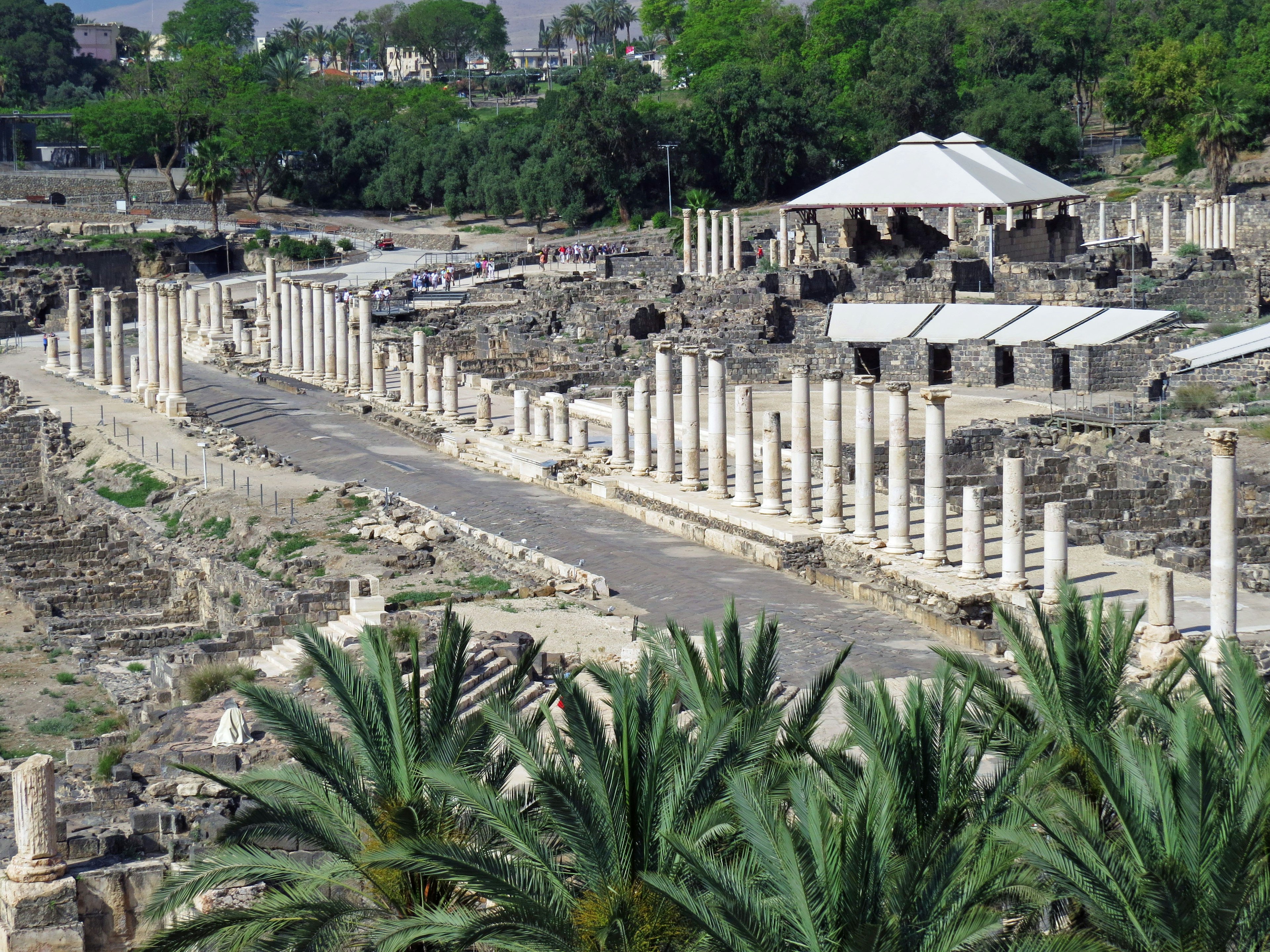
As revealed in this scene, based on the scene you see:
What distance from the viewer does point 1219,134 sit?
75.8m

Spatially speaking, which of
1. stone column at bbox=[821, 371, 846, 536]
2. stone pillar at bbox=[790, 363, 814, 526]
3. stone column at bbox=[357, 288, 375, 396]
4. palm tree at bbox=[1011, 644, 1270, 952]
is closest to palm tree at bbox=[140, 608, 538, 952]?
palm tree at bbox=[1011, 644, 1270, 952]

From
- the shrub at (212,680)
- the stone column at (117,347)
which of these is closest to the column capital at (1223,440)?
the shrub at (212,680)

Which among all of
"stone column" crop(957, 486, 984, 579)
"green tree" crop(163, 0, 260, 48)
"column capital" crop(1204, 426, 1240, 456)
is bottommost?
"stone column" crop(957, 486, 984, 579)

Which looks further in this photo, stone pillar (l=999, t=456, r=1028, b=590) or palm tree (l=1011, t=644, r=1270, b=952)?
stone pillar (l=999, t=456, r=1028, b=590)

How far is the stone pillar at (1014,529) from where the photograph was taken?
29219mm

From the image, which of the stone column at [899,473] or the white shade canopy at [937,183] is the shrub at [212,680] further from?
the white shade canopy at [937,183]

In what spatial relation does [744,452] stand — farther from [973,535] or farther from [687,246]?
[687,246]

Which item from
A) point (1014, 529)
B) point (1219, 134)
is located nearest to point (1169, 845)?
point (1014, 529)

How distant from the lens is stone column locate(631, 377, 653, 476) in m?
40.4

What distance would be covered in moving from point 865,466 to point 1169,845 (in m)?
20.9

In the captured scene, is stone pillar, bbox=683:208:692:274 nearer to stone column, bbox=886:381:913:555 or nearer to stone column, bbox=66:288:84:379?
stone column, bbox=66:288:84:379

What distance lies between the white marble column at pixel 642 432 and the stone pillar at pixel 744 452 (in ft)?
12.6

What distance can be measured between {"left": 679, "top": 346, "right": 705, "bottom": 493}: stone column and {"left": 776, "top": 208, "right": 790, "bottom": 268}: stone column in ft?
93.8

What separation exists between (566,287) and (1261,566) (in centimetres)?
4073
